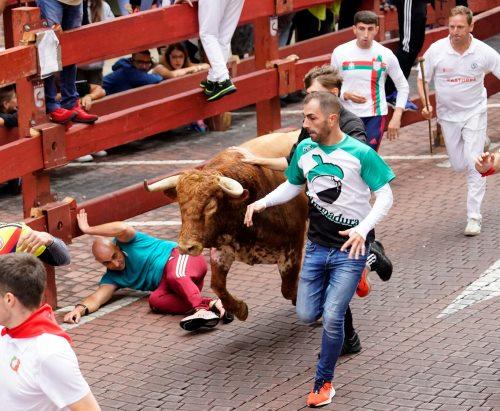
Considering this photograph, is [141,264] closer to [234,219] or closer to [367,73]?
[234,219]

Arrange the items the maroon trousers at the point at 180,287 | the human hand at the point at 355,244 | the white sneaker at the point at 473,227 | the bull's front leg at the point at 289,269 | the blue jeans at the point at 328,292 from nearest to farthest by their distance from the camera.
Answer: the human hand at the point at 355,244 → the blue jeans at the point at 328,292 → the bull's front leg at the point at 289,269 → the maroon trousers at the point at 180,287 → the white sneaker at the point at 473,227

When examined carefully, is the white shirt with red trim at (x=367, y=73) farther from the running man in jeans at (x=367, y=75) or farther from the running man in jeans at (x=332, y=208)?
the running man in jeans at (x=332, y=208)

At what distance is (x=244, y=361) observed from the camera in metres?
9.50

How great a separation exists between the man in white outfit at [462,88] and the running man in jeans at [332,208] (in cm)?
394

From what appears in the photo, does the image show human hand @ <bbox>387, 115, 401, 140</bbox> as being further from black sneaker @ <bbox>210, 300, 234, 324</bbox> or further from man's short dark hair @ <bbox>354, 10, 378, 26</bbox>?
black sneaker @ <bbox>210, 300, 234, 324</bbox>

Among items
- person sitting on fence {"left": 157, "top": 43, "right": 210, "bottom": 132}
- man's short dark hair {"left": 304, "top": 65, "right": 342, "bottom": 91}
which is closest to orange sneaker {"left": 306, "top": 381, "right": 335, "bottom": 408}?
man's short dark hair {"left": 304, "top": 65, "right": 342, "bottom": 91}

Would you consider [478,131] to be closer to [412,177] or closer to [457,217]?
[457,217]

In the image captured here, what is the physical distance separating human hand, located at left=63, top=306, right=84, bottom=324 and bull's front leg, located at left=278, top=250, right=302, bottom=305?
Result: 169 cm

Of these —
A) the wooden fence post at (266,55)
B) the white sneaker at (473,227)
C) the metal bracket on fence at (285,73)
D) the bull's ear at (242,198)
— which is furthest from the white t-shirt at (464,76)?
the bull's ear at (242,198)

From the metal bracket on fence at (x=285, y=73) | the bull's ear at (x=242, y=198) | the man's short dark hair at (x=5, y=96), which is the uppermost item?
the bull's ear at (x=242, y=198)

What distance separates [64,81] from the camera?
37.9 feet

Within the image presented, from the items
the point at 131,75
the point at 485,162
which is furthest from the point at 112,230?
the point at 131,75

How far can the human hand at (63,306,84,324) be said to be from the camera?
10.4 meters

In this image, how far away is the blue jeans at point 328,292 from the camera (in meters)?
8.48
